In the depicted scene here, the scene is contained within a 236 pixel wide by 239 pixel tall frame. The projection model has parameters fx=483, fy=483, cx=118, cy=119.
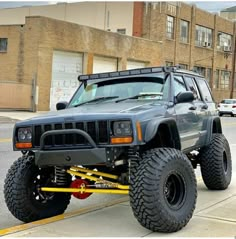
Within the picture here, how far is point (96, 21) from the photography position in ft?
144

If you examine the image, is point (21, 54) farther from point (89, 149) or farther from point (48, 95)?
point (89, 149)

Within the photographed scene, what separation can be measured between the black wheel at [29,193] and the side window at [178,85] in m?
2.05

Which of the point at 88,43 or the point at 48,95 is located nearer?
the point at 48,95

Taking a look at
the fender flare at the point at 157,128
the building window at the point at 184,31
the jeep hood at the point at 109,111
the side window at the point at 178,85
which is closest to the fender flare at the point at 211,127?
the side window at the point at 178,85

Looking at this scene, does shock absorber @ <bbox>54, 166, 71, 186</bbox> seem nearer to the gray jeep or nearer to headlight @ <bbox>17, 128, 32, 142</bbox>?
the gray jeep

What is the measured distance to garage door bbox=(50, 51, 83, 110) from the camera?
32.9 metres

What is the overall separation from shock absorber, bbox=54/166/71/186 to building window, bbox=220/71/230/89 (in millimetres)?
50016

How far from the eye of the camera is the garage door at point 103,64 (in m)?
36.4

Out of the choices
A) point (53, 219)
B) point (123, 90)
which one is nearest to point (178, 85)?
point (123, 90)

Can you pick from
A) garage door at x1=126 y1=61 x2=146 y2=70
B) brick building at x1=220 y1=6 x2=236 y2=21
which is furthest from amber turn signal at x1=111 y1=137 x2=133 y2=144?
brick building at x1=220 y1=6 x2=236 y2=21

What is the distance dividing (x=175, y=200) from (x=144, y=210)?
637 millimetres

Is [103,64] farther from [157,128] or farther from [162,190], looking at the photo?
[162,190]

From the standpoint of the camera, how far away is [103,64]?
122ft

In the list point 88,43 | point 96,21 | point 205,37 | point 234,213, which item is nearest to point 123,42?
point 88,43
